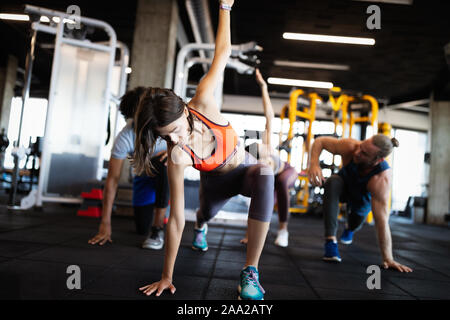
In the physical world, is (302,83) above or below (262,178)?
above

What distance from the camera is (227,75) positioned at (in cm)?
871

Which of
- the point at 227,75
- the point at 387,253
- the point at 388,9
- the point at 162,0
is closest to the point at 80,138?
the point at 162,0

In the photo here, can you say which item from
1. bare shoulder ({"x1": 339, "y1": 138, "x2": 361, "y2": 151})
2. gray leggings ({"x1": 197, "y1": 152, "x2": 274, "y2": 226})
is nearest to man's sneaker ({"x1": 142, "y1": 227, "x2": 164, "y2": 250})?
gray leggings ({"x1": 197, "y1": 152, "x2": 274, "y2": 226})

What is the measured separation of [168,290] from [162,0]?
4144mm

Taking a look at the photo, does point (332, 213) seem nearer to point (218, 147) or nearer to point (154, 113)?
point (218, 147)

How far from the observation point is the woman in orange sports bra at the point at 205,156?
1.20 m

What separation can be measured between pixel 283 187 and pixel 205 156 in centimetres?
137

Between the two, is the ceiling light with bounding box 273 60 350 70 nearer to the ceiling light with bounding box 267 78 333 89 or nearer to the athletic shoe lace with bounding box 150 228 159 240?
the ceiling light with bounding box 267 78 333 89

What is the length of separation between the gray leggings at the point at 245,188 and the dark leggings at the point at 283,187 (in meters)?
0.90

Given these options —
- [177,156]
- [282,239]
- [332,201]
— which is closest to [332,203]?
[332,201]

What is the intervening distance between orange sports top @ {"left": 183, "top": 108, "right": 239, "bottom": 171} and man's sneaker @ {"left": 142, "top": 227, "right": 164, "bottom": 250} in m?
0.86

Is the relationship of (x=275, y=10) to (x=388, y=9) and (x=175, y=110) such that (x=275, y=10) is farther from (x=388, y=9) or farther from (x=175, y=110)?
(x=175, y=110)

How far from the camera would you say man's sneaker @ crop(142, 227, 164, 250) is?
6.94 ft

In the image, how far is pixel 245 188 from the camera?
1555mm
